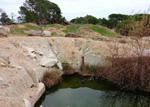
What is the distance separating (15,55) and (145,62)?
5.72m

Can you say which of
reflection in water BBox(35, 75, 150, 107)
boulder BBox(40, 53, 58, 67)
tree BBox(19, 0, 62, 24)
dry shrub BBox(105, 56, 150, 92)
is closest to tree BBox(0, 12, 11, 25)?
tree BBox(19, 0, 62, 24)

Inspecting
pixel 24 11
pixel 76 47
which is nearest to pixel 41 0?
pixel 24 11

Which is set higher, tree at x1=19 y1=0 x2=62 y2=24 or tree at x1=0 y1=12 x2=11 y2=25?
tree at x1=19 y1=0 x2=62 y2=24

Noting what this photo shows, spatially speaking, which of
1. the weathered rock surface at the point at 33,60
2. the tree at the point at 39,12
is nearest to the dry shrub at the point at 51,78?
the weathered rock surface at the point at 33,60

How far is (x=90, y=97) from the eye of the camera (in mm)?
5035

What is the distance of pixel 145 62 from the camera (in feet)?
15.0

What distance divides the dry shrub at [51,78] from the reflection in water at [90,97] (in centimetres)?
25

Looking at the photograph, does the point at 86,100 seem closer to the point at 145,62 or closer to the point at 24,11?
the point at 145,62

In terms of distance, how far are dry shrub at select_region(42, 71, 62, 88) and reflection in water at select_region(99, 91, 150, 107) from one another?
239 cm

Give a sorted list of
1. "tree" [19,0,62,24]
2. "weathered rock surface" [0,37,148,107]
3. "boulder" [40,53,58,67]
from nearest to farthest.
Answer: "weathered rock surface" [0,37,148,107]
"boulder" [40,53,58,67]
"tree" [19,0,62,24]

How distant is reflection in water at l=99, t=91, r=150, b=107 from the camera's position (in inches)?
180

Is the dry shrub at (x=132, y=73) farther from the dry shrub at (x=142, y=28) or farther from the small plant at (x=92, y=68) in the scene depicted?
the small plant at (x=92, y=68)

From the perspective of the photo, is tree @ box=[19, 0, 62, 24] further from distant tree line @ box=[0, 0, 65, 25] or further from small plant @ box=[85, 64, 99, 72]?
small plant @ box=[85, 64, 99, 72]

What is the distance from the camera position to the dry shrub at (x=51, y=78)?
5492mm
